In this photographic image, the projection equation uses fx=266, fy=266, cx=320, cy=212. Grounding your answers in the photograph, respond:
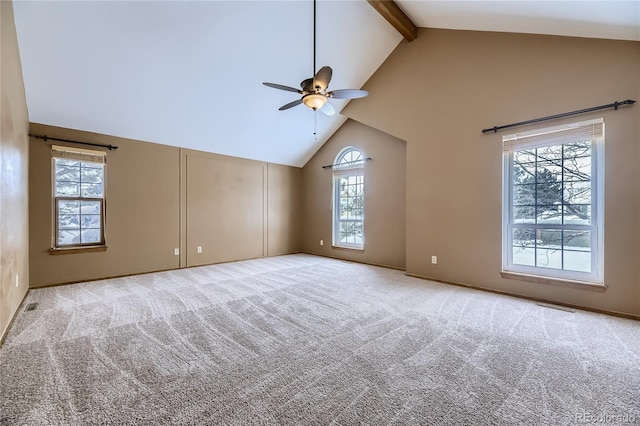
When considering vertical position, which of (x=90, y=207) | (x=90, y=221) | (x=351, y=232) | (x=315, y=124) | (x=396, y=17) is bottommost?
(x=351, y=232)

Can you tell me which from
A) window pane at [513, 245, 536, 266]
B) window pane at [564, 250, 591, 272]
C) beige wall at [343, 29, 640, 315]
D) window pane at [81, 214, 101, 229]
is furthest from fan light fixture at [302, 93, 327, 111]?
window pane at [81, 214, 101, 229]

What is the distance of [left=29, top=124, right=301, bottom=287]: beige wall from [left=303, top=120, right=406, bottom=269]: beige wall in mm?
1399

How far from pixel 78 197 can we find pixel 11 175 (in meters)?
1.56

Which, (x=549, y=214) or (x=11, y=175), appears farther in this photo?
(x=549, y=214)

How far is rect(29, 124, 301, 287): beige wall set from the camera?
12.3ft

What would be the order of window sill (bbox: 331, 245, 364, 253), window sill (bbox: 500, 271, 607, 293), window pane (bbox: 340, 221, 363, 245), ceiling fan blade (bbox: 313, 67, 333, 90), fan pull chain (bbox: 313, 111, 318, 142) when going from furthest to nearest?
window pane (bbox: 340, 221, 363, 245) → window sill (bbox: 331, 245, 364, 253) → fan pull chain (bbox: 313, 111, 318, 142) → window sill (bbox: 500, 271, 607, 293) → ceiling fan blade (bbox: 313, 67, 333, 90)

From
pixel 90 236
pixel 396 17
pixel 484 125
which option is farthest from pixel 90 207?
pixel 484 125

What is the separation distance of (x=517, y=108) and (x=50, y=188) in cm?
644

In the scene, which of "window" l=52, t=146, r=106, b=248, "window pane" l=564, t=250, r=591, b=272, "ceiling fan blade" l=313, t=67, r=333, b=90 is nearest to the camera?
"ceiling fan blade" l=313, t=67, r=333, b=90

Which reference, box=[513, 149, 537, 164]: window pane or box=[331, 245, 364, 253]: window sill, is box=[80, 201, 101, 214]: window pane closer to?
box=[331, 245, 364, 253]: window sill

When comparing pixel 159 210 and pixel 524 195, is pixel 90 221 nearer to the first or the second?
→ pixel 159 210

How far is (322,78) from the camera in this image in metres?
2.79

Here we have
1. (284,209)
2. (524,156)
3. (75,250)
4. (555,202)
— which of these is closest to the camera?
(555,202)

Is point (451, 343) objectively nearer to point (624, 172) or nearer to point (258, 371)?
point (258, 371)
